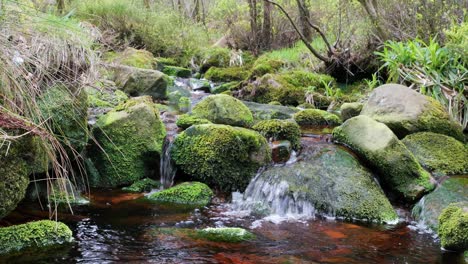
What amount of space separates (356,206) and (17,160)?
3468 mm

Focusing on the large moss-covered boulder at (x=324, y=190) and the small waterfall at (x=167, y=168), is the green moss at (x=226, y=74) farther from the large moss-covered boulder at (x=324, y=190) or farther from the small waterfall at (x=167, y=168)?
the large moss-covered boulder at (x=324, y=190)

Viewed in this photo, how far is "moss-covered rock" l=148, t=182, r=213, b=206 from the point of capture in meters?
5.28

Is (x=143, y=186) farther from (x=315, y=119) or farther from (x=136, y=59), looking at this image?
(x=136, y=59)

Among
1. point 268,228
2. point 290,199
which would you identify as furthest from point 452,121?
point 268,228

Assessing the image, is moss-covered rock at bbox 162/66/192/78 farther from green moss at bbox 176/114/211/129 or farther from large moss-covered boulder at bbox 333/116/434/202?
large moss-covered boulder at bbox 333/116/434/202

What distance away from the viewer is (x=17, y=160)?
3.67 metres

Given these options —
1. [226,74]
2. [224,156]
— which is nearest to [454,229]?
[224,156]

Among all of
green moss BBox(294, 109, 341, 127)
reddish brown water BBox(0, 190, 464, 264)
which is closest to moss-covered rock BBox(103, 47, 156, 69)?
green moss BBox(294, 109, 341, 127)

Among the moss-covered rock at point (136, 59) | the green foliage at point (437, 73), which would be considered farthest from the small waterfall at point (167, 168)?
the moss-covered rock at point (136, 59)

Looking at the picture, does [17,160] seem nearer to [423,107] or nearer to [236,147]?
[236,147]

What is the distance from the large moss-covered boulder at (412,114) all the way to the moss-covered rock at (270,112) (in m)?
2.02

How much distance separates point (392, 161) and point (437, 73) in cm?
247

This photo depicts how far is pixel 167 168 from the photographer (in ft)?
19.6

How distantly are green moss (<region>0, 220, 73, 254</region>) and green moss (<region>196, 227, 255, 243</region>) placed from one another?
1.16 m
